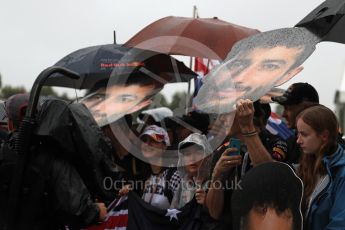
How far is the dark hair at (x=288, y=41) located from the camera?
2.61 metres

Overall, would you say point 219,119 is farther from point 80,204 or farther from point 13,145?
point 13,145

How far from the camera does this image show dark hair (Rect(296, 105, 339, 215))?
2.85m

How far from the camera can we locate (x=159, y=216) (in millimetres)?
4289

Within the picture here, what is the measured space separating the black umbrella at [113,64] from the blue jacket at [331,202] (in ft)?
10.3

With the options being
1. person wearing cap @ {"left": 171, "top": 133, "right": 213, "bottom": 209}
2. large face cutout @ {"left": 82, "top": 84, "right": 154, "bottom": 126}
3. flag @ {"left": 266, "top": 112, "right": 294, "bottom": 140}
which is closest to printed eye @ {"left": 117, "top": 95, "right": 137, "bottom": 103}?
large face cutout @ {"left": 82, "top": 84, "right": 154, "bottom": 126}

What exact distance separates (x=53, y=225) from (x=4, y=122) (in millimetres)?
2149

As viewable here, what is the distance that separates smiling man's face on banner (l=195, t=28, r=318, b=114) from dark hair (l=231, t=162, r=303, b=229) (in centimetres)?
38

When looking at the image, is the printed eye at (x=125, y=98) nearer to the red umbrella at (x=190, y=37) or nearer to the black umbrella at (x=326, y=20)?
the red umbrella at (x=190, y=37)

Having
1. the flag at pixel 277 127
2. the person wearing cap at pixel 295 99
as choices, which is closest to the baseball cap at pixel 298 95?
the person wearing cap at pixel 295 99

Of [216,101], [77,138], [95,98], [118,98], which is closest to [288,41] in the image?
[216,101]

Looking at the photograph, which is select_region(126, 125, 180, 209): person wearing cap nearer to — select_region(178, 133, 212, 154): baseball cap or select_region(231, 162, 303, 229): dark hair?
select_region(178, 133, 212, 154): baseball cap

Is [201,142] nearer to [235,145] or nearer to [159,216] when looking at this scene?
[159,216]

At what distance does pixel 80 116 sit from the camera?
3045 mm

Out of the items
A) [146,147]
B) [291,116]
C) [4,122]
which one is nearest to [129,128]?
[146,147]
